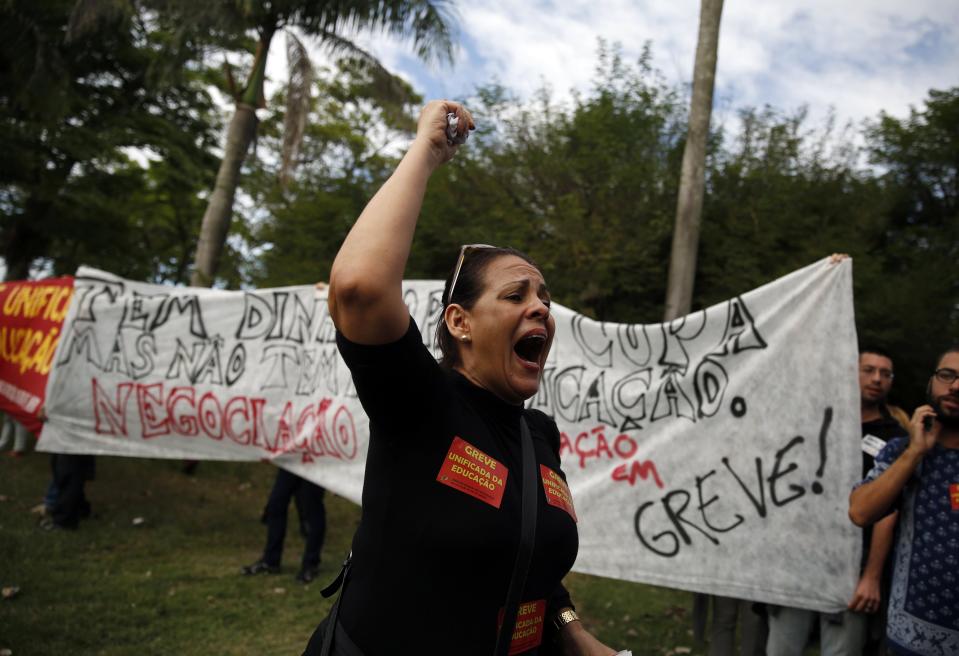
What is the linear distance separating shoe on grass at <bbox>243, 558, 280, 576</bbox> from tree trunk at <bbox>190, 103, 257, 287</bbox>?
5636 mm

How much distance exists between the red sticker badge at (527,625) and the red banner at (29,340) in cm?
654

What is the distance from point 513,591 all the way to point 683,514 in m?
2.62

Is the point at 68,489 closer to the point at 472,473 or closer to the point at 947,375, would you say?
the point at 472,473

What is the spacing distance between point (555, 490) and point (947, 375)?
215 cm

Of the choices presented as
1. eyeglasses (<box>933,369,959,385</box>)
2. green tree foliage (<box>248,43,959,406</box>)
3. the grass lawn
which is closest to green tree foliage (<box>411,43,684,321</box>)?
green tree foliage (<box>248,43,959,406</box>)

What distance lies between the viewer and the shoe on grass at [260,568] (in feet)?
19.4

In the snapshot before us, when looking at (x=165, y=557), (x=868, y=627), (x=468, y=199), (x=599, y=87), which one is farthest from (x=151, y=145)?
(x=868, y=627)

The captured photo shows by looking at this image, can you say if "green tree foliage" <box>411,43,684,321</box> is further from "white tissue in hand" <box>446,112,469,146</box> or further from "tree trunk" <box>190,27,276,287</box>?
"white tissue in hand" <box>446,112,469,146</box>

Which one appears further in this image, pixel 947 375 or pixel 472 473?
pixel 947 375

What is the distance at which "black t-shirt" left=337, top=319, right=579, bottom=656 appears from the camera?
1.47m

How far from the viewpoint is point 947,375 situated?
9.83 feet

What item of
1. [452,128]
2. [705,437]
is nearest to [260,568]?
[705,437]

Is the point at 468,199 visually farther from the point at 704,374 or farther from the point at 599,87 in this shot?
the point at 704,374

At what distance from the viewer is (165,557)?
247 inches
